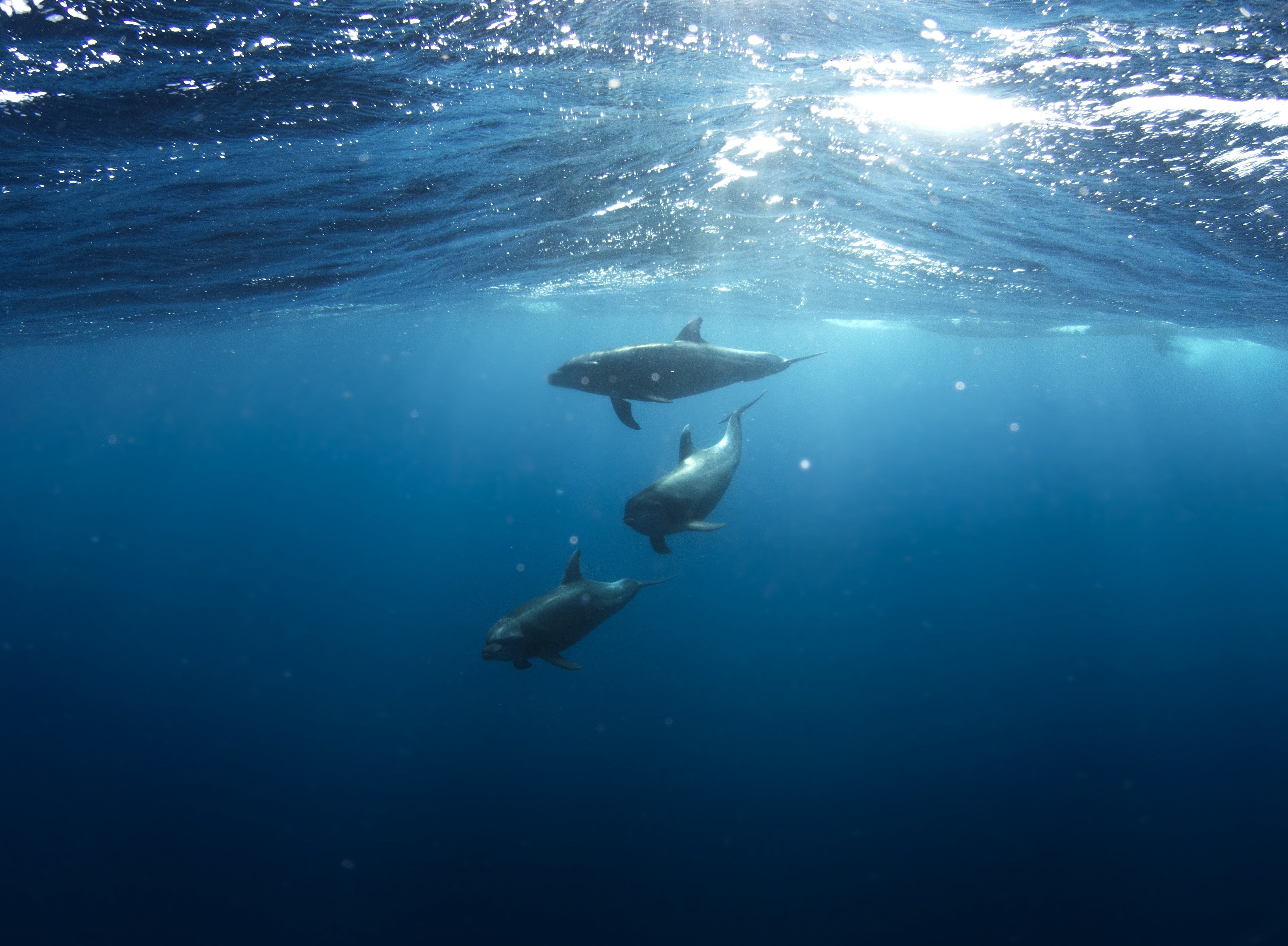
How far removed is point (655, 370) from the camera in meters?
6.46

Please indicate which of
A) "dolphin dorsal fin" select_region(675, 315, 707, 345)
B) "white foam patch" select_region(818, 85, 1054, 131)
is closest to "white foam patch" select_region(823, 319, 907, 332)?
"white foam patch" select_region(818, 85, 1054, 131)

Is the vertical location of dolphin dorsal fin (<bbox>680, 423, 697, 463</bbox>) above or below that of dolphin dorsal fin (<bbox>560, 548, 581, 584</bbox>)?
above

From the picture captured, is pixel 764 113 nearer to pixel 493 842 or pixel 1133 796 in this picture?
pixel 493 842

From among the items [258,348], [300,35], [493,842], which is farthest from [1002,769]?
[258,348]

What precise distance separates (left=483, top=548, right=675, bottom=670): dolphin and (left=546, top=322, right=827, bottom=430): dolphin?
1.90 m

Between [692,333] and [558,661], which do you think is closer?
[558,661]

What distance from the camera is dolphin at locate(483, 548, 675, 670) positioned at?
6348mm

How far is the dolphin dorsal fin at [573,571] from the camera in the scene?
7.21m

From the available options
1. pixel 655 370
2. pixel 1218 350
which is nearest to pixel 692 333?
pixel 655 370

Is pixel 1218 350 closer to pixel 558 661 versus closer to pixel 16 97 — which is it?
pixel 558 661

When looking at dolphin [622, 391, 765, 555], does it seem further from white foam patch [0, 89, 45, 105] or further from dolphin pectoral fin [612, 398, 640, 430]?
white foam patch [0, 89, 45, 105]

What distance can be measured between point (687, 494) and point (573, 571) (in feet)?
6.99

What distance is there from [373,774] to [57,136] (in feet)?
58.5

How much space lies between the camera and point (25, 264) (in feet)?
48.2
